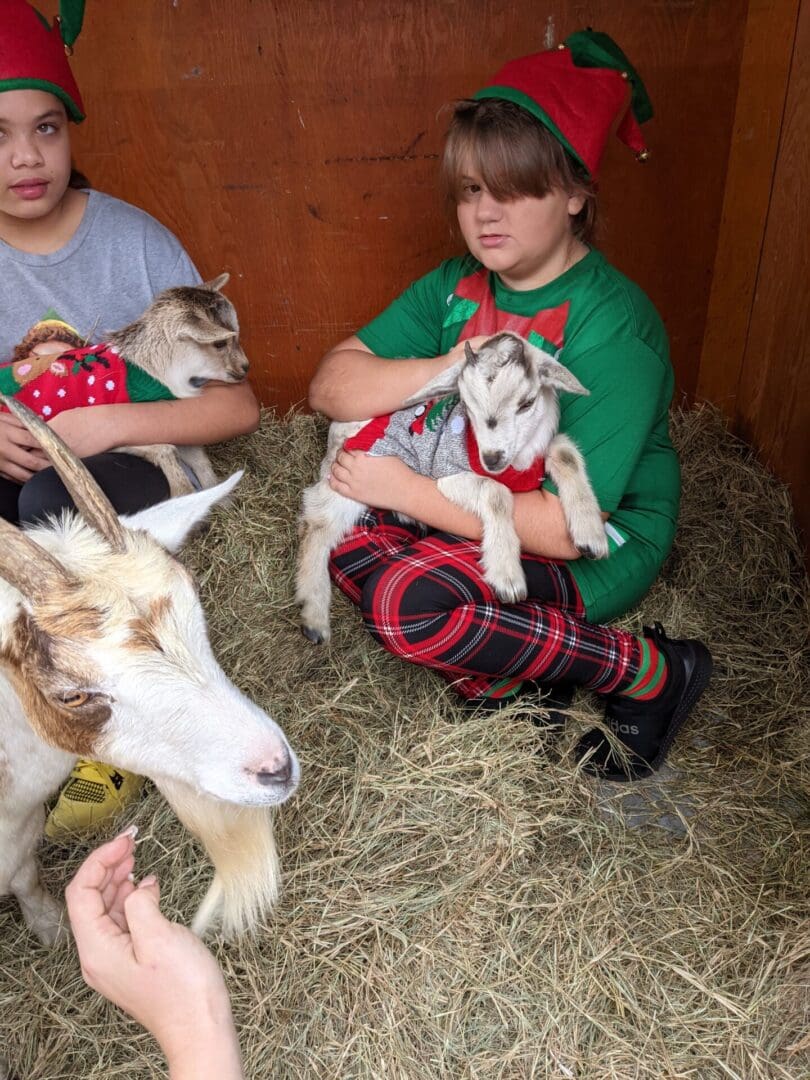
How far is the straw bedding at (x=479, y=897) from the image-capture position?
5.87 ft

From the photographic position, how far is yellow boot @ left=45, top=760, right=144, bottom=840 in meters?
2.29

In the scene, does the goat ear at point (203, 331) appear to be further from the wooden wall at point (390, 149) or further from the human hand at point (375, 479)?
the wooden wall at point (390, 149)

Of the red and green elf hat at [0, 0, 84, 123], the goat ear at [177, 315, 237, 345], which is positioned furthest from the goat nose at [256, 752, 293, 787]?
the red and green elf hat at [0, 0, 84, 123]

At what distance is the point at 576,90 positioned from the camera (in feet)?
7.29

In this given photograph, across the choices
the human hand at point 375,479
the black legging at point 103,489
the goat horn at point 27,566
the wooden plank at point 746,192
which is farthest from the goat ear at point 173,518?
the wooden plank at point 746,192

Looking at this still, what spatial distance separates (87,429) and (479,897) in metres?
1.57

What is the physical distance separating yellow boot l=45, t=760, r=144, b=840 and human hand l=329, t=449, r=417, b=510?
3.25ft

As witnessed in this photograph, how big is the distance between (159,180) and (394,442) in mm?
1496

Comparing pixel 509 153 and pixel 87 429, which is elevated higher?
pixel 509 153

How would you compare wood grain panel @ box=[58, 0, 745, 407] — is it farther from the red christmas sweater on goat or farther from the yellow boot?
the yellow boot

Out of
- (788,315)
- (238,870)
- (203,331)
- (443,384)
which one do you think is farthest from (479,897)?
(788,315)

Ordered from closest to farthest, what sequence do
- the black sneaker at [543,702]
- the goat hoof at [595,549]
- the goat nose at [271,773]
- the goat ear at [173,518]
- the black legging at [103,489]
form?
the goat nose at [271,773]
the goat ear at [173,518]
the black legging at [103,489]
the goat hoof at [595,549]
the black sneaker at [543,702]

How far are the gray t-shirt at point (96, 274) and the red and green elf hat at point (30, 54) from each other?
1.23 ft

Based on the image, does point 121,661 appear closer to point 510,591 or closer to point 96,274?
point 510,591
